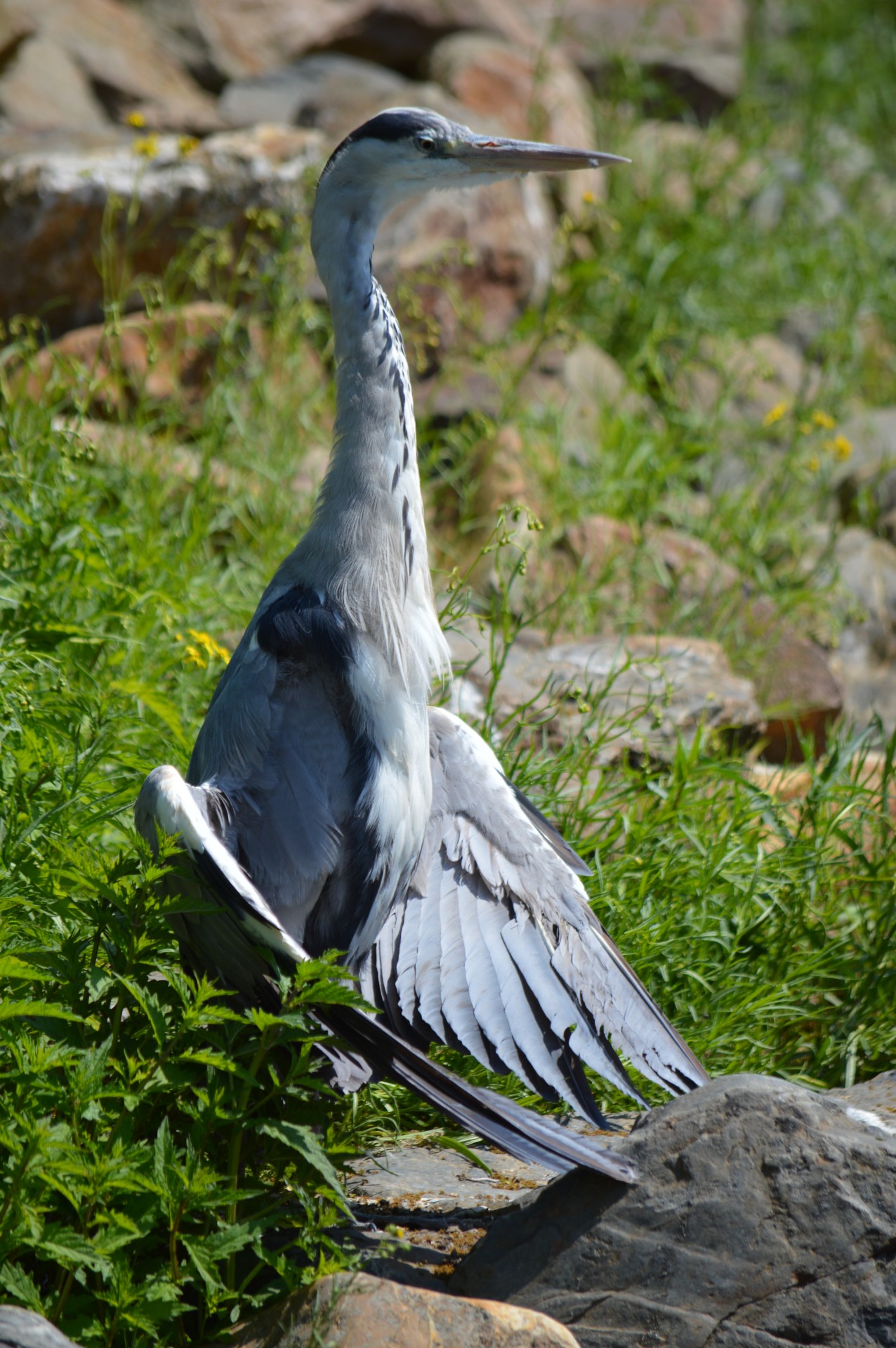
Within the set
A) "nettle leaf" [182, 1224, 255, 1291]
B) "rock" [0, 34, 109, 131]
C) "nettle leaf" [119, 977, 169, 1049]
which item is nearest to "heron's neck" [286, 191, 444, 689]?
"nettle leaf" [119, 977, 169, 1049]

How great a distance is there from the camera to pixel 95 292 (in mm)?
5484

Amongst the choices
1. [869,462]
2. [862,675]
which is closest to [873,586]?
[862,675]

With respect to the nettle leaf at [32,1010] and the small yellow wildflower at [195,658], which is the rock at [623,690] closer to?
the small yellow wildflower at [195,658]

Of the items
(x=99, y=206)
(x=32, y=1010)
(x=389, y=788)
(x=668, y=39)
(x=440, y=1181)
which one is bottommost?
(x=440, y=1181)

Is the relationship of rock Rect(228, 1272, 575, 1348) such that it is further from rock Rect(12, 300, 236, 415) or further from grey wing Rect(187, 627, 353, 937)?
rock Rect(12, 300, 236, 415)

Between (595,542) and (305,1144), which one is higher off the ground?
(595,542)

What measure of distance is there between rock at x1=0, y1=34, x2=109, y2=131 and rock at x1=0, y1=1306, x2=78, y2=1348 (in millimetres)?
5915

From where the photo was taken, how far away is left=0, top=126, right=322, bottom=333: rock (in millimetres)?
5328

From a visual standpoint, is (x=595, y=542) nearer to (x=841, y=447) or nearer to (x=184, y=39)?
(x=841, y=447)

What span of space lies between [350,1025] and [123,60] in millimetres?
7011

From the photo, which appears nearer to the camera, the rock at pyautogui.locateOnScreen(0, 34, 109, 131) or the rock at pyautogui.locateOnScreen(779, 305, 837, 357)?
the rock at pyautogui.locateOnScreen(0, 34, 109, 131)

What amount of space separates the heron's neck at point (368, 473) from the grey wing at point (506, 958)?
331mm

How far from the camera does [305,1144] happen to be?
210 centimetres

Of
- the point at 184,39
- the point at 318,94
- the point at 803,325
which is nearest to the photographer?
the point at 318,94
